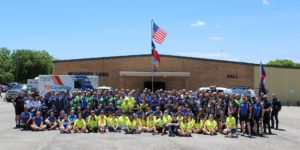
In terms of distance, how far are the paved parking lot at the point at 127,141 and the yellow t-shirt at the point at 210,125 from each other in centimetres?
74

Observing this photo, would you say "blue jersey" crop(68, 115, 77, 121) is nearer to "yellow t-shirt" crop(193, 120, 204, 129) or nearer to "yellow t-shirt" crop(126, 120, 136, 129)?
"yellow t-shirt" crop(126, 120, 136, 129)

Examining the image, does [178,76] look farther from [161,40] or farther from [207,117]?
[207,117]

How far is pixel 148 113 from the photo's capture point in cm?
1802

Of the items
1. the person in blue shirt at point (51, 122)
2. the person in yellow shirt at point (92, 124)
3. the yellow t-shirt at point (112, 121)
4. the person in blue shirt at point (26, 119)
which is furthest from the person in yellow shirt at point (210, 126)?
the person in blue shirt at point (26, 119)

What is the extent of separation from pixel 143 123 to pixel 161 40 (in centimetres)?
1003

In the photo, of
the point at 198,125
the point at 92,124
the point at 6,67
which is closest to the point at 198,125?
the point at 198,125

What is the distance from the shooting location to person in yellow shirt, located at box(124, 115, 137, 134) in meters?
17.2

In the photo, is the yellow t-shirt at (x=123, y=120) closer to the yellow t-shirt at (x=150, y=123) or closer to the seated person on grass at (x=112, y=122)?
the seated person on grass at (x=112, y=122)

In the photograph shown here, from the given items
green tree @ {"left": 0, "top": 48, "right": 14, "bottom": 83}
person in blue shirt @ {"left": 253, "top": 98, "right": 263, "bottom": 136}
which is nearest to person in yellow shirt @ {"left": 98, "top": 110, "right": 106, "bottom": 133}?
person in blue shirt @ {"left": 253, "top": 98, "right": 263, "bottom": 136}

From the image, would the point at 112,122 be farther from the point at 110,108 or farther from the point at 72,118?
the point at 72,118

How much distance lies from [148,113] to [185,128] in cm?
198

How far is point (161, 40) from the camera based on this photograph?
26.8 m

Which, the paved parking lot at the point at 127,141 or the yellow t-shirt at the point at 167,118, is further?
the yellow t-shirt at the point at 167,118

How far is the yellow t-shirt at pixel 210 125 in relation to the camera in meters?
17.3
